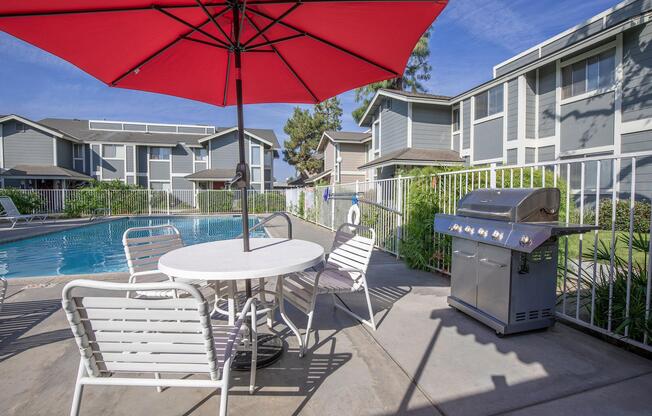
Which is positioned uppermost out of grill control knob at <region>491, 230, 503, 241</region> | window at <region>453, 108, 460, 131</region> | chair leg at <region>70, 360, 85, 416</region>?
window at <region>453, 108, 460, 131</region>

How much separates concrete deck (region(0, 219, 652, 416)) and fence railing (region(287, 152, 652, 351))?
1.02 feet

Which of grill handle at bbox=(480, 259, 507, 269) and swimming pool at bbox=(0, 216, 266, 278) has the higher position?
grill handle at bbox=(480, 259, 507, 269)

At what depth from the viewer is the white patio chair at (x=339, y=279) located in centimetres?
265

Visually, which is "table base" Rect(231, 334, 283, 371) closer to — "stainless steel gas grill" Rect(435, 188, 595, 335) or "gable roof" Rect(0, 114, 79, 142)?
"stainless steel gas grill" Rect(435, 188, 595, 335)

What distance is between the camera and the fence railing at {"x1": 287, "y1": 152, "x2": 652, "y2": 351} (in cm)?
257

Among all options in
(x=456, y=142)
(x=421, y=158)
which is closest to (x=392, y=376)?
(x=421, y=158)

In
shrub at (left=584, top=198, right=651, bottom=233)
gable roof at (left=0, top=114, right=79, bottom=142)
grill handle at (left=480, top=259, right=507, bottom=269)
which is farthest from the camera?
gable roof at (left=0, top=114, right=79, bottom=142)

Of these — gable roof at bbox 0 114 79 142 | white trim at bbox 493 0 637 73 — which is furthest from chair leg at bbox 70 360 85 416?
gable roof at bbox 0 114 79 142

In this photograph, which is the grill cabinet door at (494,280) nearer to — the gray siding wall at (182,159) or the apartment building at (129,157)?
the apartment building at (129,157)

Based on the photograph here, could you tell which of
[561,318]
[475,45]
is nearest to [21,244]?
[561,318]

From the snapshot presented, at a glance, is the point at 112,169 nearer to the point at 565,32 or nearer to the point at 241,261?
the point at 241,261

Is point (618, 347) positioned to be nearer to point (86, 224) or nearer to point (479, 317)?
point (479, 317)

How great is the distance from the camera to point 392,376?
223 centimetres

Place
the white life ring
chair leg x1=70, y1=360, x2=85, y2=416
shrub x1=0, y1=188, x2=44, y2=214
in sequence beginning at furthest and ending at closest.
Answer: shrub x1=0, y1=188, x2=44, y2=214, the white life ring, chair leg x1=70, y1=360, x2=85, y2=416
